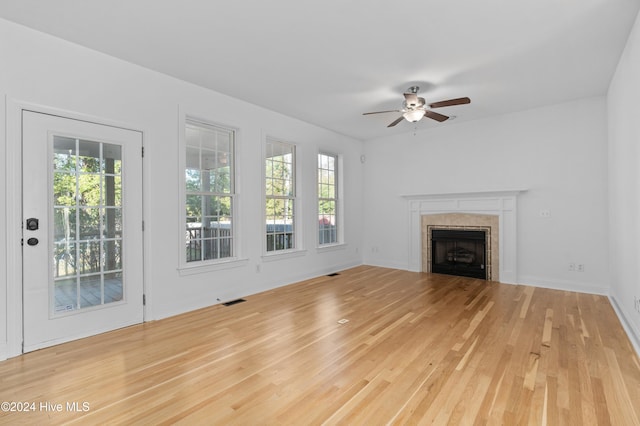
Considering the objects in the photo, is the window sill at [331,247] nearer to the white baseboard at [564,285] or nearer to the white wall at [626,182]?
the white baseboard at [564,285]

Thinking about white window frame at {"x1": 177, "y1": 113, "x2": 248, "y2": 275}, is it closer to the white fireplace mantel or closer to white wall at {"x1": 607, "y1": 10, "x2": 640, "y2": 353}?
the white fireplace mantel

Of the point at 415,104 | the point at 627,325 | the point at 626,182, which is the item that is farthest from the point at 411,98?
the point at 627,325

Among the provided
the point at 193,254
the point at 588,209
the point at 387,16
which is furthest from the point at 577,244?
the point at 193,254

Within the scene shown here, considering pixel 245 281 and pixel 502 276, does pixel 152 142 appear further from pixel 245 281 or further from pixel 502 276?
pixel 502 276

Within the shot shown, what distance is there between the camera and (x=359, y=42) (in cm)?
309

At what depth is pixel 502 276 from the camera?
5355mm

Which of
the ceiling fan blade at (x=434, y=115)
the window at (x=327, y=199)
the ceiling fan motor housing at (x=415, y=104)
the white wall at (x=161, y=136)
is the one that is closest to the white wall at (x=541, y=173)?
the window at (x=327, y=199)

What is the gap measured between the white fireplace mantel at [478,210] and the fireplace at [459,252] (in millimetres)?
289

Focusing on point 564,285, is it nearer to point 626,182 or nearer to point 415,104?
point 626,182

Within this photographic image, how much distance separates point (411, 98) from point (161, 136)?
9.90ft

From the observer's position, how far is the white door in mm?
2836

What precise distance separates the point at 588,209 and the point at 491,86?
2384 mm

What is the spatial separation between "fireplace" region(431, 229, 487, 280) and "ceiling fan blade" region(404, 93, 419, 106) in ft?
9.31

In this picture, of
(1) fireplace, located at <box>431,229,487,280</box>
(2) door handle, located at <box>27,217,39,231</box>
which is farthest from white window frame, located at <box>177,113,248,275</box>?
(1) fireplace, located at <box>431,229,487,280</box>
